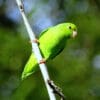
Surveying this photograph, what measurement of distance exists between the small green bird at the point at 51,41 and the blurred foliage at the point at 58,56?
1.77 m

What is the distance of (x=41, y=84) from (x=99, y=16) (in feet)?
2.09

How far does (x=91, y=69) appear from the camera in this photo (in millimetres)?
3117

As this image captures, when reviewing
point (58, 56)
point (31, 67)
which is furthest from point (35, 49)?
point (58, 56)

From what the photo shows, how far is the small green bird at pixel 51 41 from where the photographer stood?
922mm

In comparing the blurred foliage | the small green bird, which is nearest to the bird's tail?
the small green bird

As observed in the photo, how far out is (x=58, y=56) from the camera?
120 inches

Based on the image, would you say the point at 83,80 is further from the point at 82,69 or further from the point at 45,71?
the point at 45,71

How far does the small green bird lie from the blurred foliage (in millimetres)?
1771

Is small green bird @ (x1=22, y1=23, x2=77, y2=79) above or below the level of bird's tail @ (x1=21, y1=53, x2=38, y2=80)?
above

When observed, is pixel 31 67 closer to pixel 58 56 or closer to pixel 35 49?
pixel 35 49

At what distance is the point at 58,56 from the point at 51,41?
2114 mm

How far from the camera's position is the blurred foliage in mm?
2842

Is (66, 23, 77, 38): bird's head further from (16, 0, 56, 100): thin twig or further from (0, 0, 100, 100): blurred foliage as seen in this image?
(0, 0, 100, 100): blurred foliage

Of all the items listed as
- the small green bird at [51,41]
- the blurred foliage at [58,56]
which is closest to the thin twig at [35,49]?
the small green bird at [51,41]
